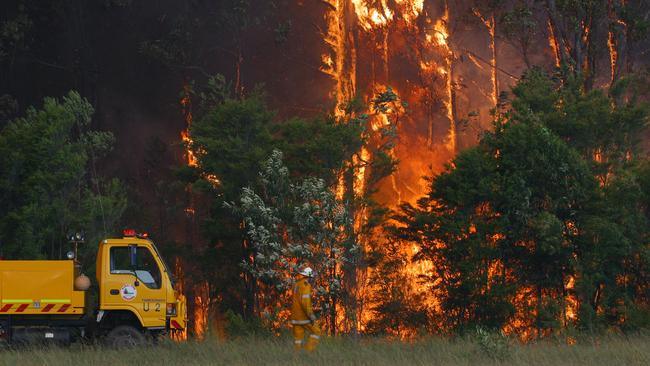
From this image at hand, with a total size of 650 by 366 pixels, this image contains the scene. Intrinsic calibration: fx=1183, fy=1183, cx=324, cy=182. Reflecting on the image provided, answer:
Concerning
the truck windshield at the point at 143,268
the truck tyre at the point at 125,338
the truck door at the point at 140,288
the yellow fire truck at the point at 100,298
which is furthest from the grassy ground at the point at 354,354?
the truck windshield at the point at 143,268

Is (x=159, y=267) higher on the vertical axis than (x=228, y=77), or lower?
lower

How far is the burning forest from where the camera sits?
99.9ft

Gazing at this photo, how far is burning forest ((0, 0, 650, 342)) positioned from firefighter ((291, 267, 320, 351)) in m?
5.16

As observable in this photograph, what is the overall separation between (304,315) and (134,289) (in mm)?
3368

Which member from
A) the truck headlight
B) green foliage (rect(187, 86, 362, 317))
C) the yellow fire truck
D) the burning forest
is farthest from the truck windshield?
green foliage (rect(187, 86, 362, 317))

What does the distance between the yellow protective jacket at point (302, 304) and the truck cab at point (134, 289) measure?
257 centimetres

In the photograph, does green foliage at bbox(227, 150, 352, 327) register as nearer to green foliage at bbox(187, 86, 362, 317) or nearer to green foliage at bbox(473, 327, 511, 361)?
green foliage at bbox(187, 86, 362, 317)

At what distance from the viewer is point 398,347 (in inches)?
859

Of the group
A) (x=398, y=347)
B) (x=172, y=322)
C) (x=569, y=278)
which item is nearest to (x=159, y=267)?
(x=172, y=322)

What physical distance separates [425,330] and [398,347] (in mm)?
10260

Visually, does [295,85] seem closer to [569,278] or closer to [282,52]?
[282,52]

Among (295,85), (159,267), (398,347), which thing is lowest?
(398,347)

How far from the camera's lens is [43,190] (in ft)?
99.7

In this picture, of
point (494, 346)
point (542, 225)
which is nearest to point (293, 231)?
point (542, 225)
